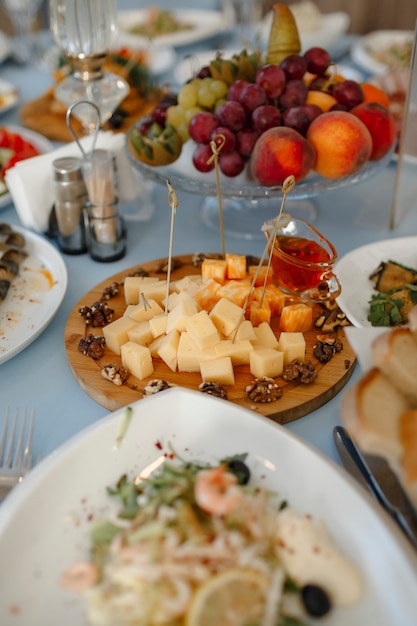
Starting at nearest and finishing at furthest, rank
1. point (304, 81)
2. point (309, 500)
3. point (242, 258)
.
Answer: point (309, 500), point (242, 258), point (304, 81)

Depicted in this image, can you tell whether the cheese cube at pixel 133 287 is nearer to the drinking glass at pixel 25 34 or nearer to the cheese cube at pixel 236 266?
the cheese cube at pixel 236 266

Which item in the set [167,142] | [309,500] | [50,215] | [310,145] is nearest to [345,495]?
[309,500]

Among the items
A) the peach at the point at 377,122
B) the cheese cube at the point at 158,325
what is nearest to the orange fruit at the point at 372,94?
the peach at the point at 377,122

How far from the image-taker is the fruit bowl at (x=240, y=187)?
3.97ft

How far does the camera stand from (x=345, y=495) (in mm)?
673

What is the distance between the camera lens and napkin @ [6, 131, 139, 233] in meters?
1.34

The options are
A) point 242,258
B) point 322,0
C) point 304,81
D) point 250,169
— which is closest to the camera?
point 242,258

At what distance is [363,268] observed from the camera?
3.96ft

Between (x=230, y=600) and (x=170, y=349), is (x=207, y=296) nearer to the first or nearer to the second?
(x=170, y=349)

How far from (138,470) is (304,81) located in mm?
986

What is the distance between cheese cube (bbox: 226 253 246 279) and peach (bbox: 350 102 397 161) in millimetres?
412

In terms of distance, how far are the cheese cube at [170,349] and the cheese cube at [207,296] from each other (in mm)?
104

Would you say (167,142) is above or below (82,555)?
above

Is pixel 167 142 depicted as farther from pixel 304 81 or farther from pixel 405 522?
pixel 405 522
